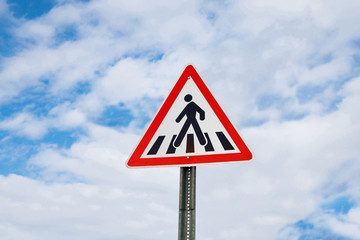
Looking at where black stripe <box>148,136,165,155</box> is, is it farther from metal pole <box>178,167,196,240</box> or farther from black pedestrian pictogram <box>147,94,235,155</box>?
metal pole <box>178,167,196,240</box>

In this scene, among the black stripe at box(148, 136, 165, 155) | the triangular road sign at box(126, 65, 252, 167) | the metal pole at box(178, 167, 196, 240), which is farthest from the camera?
the black stripe at box(148, 136, 165, 155)

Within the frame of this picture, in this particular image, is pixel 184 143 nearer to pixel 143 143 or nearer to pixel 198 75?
pixel 143 143

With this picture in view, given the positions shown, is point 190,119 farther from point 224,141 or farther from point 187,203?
point 187,203

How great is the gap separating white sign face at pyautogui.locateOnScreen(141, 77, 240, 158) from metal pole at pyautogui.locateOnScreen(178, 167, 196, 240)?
0.15 meters

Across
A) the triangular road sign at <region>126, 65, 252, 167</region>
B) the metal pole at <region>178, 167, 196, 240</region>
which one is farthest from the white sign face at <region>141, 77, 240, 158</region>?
the metal pole at <region>178, 167, 196, 240</region>

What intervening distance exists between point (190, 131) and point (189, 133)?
16 millimetres

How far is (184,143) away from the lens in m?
2.76

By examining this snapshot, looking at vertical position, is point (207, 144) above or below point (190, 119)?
below

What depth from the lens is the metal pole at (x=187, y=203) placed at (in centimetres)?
258

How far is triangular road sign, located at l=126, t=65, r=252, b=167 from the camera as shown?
8.87 feet

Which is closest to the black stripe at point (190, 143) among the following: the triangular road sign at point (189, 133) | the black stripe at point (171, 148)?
the triangular road sign at point (189, 133)

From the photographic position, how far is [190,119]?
2.82 m

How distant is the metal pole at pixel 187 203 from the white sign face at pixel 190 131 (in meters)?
0.15

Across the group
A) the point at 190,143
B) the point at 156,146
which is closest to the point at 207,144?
the point at 190,143
